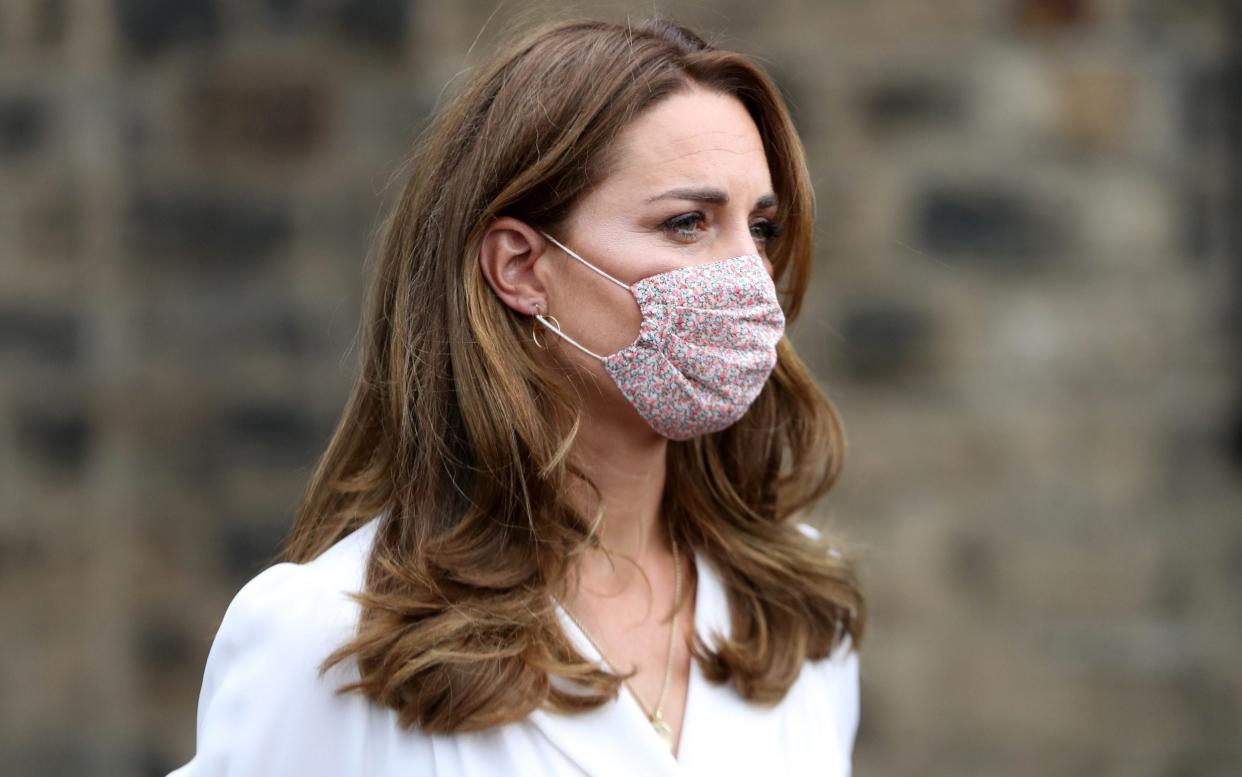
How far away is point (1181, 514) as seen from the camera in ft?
16.8

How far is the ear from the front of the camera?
2.56 meters

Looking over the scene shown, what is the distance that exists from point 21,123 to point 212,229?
84 cm

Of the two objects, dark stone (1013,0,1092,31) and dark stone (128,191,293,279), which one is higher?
dark stone (1013,0,1092,31)

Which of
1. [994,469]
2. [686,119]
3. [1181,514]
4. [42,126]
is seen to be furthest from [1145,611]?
[42,126]

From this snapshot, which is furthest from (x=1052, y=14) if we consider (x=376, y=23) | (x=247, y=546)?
(x=247, y=546)

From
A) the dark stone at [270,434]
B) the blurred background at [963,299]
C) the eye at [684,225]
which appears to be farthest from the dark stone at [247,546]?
the eye at [684,225]

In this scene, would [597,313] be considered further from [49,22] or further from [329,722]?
[49,22]

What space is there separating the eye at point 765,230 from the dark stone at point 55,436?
11.3 ft

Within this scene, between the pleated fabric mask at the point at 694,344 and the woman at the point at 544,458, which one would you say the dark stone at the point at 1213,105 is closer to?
the woman at the point at 544,458

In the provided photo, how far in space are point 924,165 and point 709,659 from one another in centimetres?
282

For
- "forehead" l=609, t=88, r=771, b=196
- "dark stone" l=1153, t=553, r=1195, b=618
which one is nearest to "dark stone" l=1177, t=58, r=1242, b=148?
"dark stone" l=1153, t=553, r=1195, b=618

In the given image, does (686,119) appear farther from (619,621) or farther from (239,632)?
(239,632)

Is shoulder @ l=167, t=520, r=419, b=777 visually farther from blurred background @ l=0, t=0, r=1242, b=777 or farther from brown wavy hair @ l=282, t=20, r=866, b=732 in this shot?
blurred background @ l=0, t=0, r=1242, b=777

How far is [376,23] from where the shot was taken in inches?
201
